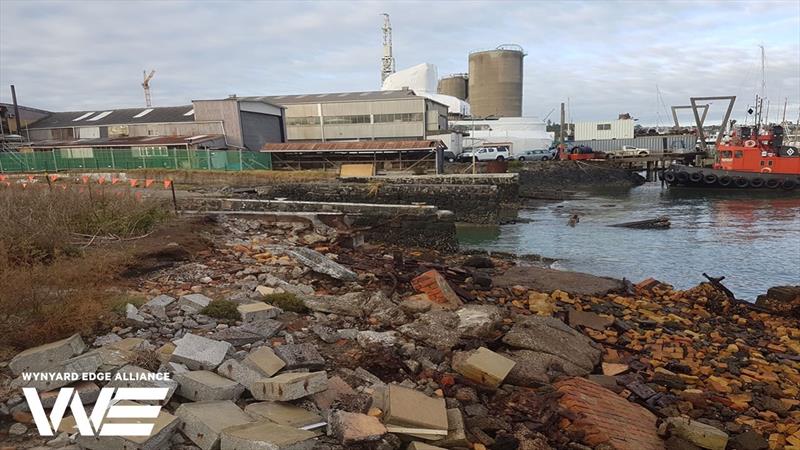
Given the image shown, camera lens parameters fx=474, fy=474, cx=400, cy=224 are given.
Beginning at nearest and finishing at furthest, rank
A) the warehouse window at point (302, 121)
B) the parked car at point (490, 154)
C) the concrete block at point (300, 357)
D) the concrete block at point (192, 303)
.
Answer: the concrete block at point (300, 357) → the concrete block at point (192, 303) → the parked car at point (490, 154) → the warehouse window at point (302, 121)

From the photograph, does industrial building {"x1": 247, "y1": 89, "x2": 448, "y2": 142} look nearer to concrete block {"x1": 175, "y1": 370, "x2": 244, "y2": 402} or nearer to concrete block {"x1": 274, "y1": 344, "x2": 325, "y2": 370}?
concrete block {"x1": 274, "y1": 344, "x2": 325, "y2": 370}

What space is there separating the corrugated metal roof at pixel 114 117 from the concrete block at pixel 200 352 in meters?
32.4

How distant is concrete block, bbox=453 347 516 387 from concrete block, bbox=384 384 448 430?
709mm

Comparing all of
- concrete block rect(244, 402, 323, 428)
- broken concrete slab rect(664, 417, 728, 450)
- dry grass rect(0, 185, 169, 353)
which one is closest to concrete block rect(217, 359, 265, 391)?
concrete block rect(244, 402, 323, 428)

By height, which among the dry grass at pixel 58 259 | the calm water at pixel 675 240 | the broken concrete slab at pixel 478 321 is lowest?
the calm water at pixel 675 240

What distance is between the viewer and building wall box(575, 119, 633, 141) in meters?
62.0

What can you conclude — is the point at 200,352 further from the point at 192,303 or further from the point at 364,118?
the point at 364,118

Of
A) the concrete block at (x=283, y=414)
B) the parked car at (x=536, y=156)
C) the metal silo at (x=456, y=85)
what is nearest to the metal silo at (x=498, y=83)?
the metal silo at (x=456, y=85)

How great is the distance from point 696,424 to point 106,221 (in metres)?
9.14

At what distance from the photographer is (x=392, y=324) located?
556 centimetres

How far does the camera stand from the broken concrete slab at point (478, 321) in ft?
17.6

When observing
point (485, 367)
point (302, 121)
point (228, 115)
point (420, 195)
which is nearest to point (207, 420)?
point (485, 367)

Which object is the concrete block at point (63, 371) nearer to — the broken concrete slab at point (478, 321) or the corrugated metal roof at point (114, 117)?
the broken concrete slab at point (478, 321)

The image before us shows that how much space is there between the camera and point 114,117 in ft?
119
